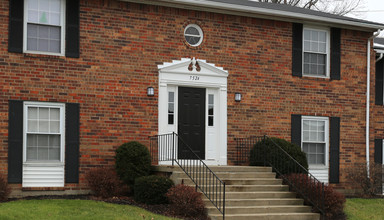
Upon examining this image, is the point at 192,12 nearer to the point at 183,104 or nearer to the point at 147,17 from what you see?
the point at 147,17

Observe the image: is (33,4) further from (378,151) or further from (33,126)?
(378,151)

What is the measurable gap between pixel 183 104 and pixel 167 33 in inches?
73.7

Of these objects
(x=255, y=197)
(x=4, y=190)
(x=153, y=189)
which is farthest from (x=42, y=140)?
(x=255, y=197)

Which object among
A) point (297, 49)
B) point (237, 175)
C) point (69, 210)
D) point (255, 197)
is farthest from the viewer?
point (297, 49)

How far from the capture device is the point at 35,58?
12000mm

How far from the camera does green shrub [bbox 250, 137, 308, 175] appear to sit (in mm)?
12641

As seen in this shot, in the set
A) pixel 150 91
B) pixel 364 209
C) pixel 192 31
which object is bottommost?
pixel 364 209

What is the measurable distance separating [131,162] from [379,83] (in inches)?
347

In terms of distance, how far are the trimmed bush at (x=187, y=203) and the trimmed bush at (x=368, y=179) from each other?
6.11 metres

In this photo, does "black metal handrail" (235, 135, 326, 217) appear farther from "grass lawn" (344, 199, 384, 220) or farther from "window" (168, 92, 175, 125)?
"window" (168, 92, 175, 125)

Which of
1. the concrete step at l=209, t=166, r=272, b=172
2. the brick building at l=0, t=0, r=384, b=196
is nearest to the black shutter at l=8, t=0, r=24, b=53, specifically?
the brick building at l=0, t=0, r=384, b=196

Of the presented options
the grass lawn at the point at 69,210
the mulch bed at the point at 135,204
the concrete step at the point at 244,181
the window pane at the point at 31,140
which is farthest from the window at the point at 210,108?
the window pane at the point at 31,140

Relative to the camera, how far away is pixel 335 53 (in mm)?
15156

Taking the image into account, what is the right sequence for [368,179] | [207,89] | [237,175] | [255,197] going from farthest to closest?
[368,179] < [207,89] < [237,175] < [255,197]
